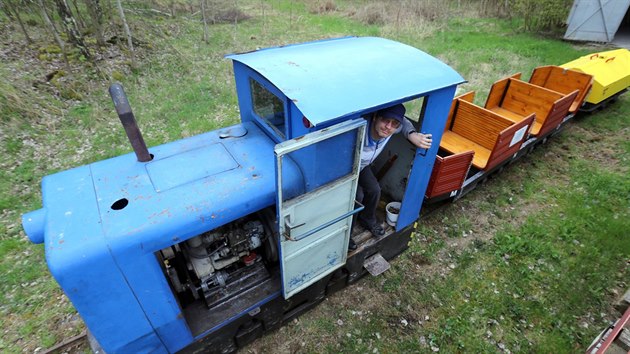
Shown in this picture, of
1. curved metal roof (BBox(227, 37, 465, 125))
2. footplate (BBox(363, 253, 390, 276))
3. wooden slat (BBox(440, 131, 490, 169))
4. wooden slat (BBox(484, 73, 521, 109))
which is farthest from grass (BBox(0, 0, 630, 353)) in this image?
curved metal roof (BBox(227, 37, 465, 125))

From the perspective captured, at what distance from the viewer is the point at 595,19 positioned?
1180 centimetres

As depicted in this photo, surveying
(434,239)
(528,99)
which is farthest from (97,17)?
(528,99)

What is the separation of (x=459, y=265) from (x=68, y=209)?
4.49 meters

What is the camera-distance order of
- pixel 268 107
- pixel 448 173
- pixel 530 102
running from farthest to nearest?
pixel 530 102, pixel 448 173, pixel 268 107

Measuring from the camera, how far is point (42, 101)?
7.00 metres

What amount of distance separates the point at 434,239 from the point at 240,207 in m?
3.36

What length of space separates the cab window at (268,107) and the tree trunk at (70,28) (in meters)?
7.69

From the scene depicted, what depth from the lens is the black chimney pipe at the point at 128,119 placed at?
2.59 m

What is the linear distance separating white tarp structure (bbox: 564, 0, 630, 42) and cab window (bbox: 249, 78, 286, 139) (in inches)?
580

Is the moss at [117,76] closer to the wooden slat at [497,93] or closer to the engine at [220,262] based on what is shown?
the engine at [220,262]

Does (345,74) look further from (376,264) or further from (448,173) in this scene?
(448,173)

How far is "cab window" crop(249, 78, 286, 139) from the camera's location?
304cm

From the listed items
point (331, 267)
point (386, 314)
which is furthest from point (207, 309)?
point (386, 314)

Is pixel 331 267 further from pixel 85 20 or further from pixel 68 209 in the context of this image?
pixel 85 20
